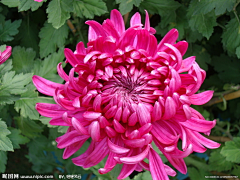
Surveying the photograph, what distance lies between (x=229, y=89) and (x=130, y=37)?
4.45ft

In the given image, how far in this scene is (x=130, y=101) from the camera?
1.20 m

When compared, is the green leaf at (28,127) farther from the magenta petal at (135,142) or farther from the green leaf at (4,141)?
the magenta petal at (135,142)

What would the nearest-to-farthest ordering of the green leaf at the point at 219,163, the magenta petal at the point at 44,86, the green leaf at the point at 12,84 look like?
the magenta petal at the point at 44,86 → the green leaf at the point at 12,84 → the green leaf at the point at 219,163

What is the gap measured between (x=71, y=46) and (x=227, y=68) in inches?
60.6

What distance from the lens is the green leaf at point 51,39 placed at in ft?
6.11

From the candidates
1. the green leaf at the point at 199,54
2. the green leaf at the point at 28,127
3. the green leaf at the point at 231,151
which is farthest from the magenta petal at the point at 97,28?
the green leaf at the point at 231,151

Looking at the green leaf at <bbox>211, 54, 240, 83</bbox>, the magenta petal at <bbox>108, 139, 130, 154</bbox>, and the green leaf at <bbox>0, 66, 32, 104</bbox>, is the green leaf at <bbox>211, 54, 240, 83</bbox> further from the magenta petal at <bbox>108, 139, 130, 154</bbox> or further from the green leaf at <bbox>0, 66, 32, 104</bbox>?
the green leaf at <bbox>0, 66, 32, 104</bbox>

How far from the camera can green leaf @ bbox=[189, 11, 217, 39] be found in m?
1.67

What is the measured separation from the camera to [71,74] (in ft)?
3.78

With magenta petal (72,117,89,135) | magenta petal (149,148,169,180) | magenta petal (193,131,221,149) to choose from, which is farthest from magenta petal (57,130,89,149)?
magenta petal (193,131,221,149)

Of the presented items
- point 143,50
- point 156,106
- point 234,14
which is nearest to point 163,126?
point 156,106

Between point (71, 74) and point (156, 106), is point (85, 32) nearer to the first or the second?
point (71, 74)

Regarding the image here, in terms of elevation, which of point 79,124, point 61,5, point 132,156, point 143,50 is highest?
point 61,5

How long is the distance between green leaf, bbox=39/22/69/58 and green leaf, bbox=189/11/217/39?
3.08 feet
